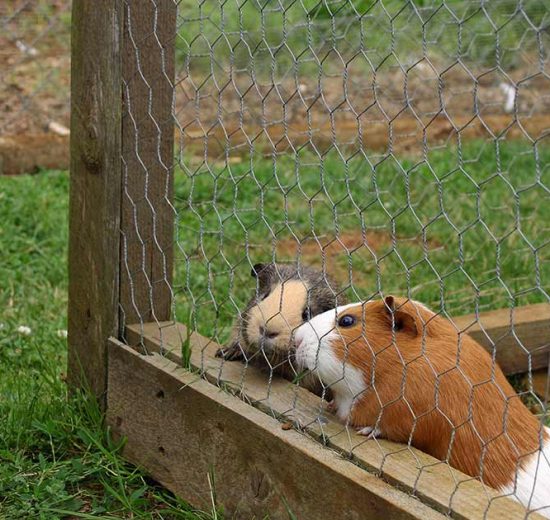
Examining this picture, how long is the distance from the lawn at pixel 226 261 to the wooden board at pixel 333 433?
120 millimetres

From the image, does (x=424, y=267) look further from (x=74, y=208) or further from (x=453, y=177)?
(x=74, y=208)

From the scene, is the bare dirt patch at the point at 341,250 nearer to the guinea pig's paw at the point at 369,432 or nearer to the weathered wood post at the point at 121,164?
the weathered wood post at the point at 121,164

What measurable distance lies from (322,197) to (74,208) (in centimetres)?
291

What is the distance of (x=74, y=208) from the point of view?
312 centimetres

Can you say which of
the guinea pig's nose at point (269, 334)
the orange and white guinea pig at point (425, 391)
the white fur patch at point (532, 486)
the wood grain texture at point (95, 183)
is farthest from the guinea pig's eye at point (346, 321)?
the wood grain texture at point (95, 183)

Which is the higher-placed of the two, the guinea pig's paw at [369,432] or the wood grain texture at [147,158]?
the wood grain texture at [147,158]

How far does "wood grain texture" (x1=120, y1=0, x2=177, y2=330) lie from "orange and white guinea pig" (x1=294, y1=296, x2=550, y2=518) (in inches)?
28.6

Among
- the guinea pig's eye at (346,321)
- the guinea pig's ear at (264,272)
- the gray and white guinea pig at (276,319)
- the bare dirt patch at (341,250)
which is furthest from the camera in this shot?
the bare dirt patch at (341,250)

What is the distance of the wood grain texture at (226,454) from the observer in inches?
85.7

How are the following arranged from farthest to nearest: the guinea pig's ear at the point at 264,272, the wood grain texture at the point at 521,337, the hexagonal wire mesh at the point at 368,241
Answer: the wood grain texture at the point at 521,337, the guinea pig's ear at the point at 264,272, the hexagonal wire mesh at the point at 368,241

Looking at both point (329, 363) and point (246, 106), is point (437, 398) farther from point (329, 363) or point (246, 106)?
point (246, 106)

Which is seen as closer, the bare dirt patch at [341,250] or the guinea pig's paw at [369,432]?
the guinea pig's paw at [369,432]

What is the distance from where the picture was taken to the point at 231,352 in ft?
9.62

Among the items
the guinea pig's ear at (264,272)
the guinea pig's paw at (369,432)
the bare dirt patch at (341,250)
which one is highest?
the guinea pig's ear at (264,272)
